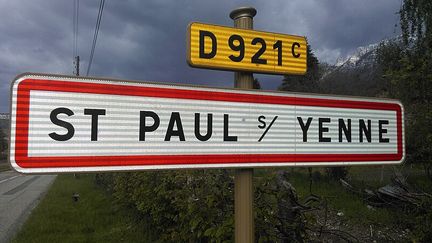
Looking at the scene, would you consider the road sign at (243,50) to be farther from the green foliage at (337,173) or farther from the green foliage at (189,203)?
the green foliage at (337,173)

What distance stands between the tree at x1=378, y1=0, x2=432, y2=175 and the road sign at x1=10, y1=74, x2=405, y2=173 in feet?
10.7

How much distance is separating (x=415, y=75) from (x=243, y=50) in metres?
4.12

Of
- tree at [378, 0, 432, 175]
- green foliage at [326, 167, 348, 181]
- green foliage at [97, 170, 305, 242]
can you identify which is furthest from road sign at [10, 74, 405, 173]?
green foliage at [326, 167, 348, 181]

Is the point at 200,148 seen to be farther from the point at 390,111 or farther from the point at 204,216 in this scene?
the point at 204,216

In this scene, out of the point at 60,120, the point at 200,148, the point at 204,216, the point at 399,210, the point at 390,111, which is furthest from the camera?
the point at 399,210

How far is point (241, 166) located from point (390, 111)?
94 cm

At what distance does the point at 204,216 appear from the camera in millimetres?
3523

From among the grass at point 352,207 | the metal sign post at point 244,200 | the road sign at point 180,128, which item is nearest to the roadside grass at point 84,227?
the grass at point 352,207

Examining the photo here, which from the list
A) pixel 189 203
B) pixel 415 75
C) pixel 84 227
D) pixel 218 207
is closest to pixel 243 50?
pixel 218 207

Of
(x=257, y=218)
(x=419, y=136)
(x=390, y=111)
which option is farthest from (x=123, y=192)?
(x=390, y=111)

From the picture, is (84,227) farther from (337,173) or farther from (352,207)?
(337,173)

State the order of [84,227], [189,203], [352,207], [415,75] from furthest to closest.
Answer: [352,207], [84,227], [415,75], [189,203]

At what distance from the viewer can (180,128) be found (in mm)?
1525

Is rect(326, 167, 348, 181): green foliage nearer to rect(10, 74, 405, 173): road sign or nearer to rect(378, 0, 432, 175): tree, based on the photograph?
rect(378, 0, 432, 175): tree
